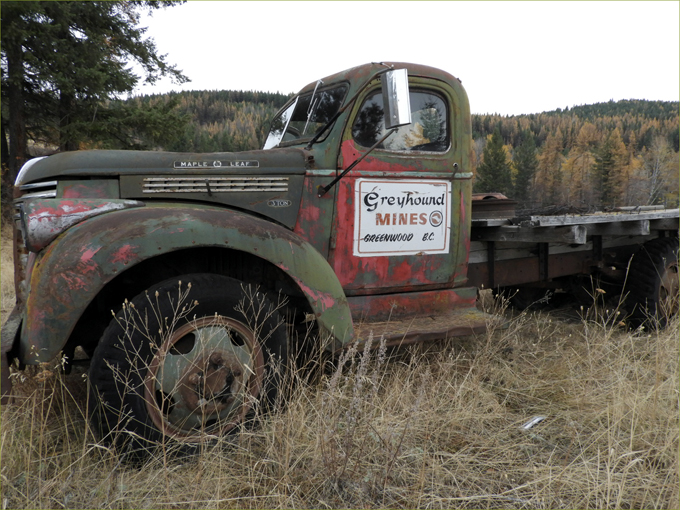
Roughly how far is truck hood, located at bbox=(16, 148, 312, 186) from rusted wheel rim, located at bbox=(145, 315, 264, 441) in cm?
101

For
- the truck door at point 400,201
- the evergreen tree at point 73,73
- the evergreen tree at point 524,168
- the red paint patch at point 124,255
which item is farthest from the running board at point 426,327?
the evergreen tree at point 524,168

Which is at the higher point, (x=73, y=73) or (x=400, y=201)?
(x=73, y=73)

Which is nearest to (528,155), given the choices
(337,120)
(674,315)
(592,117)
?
(592,117)

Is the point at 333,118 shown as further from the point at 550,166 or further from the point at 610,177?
the point at 550,166

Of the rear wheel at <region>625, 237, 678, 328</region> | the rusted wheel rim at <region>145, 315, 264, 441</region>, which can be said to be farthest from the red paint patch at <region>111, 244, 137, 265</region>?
the rear wheel at <region>625, 237, 678, 328</region>

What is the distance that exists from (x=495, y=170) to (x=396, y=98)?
27024mm

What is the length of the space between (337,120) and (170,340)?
1.83m

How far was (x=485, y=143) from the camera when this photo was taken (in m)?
31.3

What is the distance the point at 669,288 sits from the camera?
16.7 ft

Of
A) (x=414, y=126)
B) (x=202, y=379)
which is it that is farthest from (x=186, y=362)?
(x=414, y=126)

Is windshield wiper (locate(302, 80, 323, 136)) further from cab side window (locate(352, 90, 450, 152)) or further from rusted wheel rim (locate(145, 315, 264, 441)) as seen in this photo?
rusted wheel rim (locate(145, 315, 264, 441))

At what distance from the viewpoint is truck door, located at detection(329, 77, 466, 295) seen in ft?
11.3

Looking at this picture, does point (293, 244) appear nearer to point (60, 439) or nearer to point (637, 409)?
point (60, 439)

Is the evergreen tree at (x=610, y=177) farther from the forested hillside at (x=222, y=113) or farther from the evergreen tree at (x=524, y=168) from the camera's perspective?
the forested hillside at (x=222, y=113)
